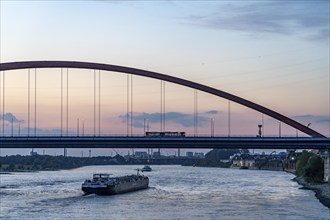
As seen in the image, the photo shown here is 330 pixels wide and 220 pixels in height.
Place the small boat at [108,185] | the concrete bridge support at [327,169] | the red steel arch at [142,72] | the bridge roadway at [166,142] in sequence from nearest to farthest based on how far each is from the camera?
the bridge roadway at [166,142] → the red steel arch at [142,72] → the small boat at [108,185] → the concrete bridge support at [327,169]

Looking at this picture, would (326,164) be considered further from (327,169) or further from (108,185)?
Answer: (108,185)

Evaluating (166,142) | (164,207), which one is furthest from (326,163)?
(164,207)

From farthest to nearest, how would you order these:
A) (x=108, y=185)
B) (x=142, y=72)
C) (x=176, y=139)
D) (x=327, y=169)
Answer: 1. (x=327, y=169)
2. (x=108, y=185)
3. (x=142, y=72)
4. (x=176, y=139)

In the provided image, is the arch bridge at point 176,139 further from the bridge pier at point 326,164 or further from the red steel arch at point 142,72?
the bridge pier at point 326,164

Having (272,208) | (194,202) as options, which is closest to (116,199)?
(194,202)

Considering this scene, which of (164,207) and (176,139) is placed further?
(176,139)

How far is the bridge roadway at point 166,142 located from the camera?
4034 centimetres

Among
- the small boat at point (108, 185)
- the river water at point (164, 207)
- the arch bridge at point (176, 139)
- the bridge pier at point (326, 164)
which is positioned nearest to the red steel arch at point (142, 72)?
the arch bridge at point (176, 139)

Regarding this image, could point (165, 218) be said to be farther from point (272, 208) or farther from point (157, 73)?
point (157, 73)

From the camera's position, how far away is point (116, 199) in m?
48.7

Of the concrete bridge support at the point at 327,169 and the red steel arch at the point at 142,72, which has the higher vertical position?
the red steel arch at the point at 142,72

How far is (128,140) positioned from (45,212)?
23.3 ft

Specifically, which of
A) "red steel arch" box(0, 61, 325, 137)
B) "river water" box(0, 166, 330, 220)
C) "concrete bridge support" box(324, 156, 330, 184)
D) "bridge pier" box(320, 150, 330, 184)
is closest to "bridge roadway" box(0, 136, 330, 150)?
"red steel arch" box(0, 61, 325, 137)

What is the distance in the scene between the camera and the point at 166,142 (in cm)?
4141
